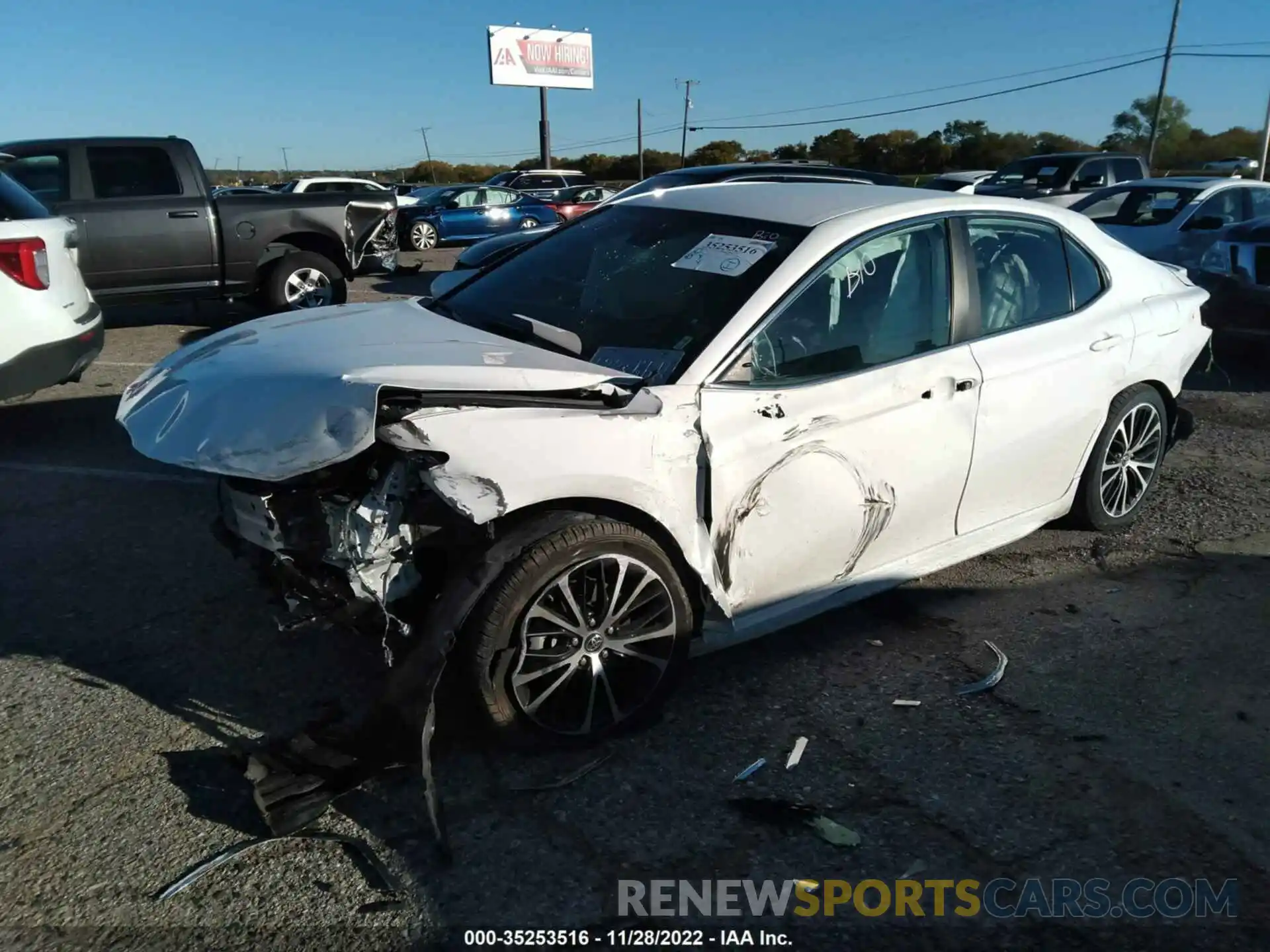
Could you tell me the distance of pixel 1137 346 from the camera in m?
4.46

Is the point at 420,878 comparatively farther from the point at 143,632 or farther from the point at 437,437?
the point at 143,632

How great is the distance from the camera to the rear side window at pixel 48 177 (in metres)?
8.46

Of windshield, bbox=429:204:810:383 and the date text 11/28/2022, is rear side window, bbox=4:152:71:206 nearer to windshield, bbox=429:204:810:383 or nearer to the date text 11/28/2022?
windshield, bbox=429:204:810:383

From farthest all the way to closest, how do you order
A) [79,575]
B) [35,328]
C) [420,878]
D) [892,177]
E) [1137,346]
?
1. [892,177]
2. [35,328]
3. [1137,346]
4. [79,575]
5. [420,878]

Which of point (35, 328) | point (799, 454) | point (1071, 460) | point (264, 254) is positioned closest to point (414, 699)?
point (799, 454)

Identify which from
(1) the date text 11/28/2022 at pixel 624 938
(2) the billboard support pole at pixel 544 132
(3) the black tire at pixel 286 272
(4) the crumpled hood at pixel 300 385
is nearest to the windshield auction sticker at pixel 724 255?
(4) the crumpled hood at pixel 300 385

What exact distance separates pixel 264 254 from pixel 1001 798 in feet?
28.2

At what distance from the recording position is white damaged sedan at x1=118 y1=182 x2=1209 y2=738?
275cm

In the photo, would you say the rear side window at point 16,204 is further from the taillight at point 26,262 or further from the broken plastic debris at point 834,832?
the broken plastic debris at point 834,832

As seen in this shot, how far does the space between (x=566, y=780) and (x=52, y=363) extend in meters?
4.28

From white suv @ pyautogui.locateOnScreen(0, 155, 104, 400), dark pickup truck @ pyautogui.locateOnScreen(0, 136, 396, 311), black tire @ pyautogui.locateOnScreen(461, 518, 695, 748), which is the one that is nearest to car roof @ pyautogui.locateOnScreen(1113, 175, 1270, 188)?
dark pickup truck @ pyautogui.locateOnScreen(0, 136, 396, 311)

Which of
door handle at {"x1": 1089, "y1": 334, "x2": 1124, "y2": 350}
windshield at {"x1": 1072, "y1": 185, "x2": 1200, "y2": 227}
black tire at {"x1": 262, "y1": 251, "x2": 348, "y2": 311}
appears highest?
windshield at {"x1": 1072, "y1": 185, "x2": 1200, "y2": 227}

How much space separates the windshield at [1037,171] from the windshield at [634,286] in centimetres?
1437

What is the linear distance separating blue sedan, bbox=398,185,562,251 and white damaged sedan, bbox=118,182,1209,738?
1685 centimetres
